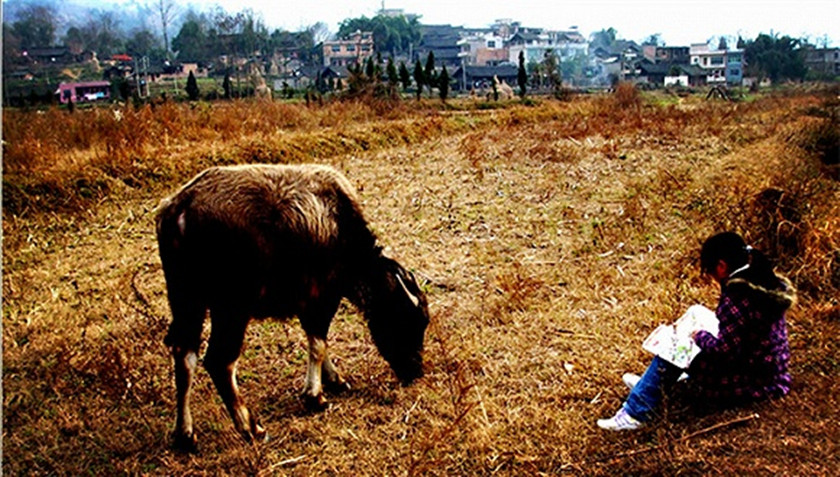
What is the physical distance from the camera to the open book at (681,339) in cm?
370

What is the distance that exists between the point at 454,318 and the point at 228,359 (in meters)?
2.39

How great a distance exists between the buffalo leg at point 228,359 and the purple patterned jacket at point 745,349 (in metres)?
2.69

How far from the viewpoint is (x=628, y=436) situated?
3707 mm

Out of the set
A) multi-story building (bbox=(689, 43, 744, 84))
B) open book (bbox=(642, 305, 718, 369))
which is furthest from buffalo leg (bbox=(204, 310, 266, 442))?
multi-story building (bbox=(689, 43, 744, 84))

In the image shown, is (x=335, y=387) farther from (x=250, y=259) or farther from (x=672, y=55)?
(x=672, y=55)

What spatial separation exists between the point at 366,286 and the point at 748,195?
501cm

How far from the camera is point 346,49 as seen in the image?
44844 millimetres

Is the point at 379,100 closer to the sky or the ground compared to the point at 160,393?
closer to the sky

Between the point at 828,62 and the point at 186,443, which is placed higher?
the point at 828,62

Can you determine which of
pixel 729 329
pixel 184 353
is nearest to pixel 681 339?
pixel 729 329

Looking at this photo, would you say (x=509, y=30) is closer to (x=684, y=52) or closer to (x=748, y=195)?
(x=684, y=52)

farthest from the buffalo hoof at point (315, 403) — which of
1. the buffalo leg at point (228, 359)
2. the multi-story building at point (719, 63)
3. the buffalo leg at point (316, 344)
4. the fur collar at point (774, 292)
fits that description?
the multi-story building at point (719, 63)

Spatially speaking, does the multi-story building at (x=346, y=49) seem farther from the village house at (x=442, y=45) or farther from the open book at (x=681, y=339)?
the open book at (x=681, y=339)

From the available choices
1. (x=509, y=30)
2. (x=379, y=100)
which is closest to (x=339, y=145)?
(x=379, y=100)
